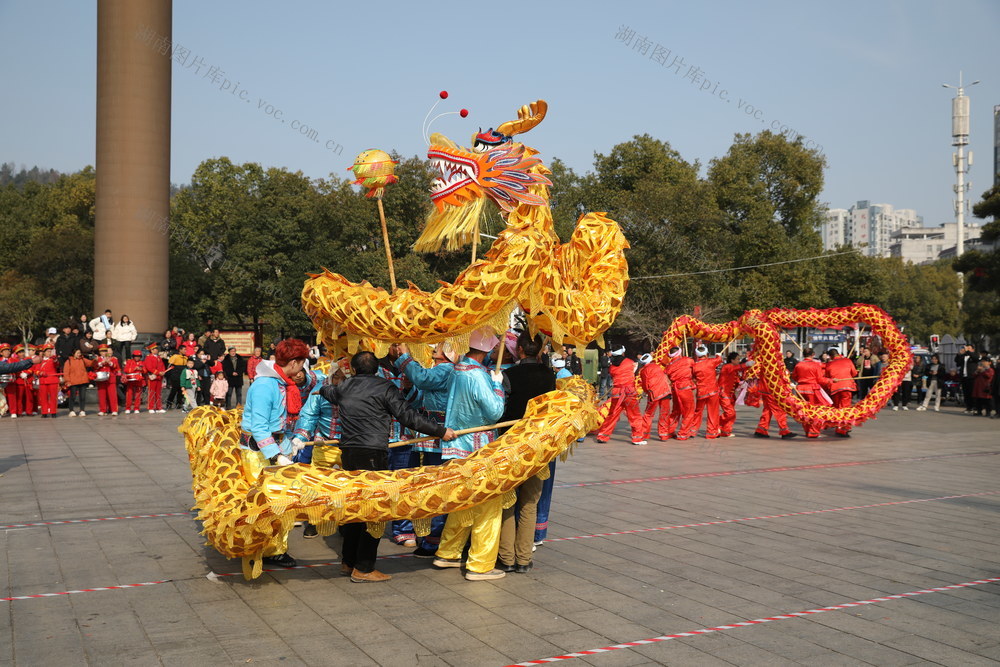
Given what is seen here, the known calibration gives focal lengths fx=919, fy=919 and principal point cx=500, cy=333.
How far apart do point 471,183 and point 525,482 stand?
6.90 ft

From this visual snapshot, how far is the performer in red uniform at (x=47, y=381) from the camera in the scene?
1616 cm

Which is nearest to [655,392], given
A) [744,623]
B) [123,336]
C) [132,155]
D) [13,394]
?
[744,623]

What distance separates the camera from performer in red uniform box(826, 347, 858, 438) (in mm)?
15180

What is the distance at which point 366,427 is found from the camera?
5.98 meters

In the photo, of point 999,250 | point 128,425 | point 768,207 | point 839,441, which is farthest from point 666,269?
point 128,425

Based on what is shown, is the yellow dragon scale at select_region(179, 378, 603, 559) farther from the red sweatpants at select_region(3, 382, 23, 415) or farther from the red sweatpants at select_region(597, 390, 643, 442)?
the red sweatpants at select_region(3, 382, 23, 415)

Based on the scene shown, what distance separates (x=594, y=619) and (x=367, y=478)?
62.8 inches

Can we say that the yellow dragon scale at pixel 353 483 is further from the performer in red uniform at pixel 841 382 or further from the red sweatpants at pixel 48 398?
the red sweatpants at pixel 48 398

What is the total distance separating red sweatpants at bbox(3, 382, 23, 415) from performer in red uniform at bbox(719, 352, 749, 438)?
12.2 m

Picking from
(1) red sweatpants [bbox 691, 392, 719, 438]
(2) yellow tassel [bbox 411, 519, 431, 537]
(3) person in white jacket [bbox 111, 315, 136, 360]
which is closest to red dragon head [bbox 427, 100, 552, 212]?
(2) yellow tassel [bbox 411, 519, 431, 537]

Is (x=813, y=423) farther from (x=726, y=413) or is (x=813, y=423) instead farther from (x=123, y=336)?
(x=123, y=336)

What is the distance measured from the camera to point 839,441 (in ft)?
47.6

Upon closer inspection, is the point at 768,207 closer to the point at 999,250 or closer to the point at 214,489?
the point at 999,250

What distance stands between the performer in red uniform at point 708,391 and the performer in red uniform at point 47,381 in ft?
36.3
